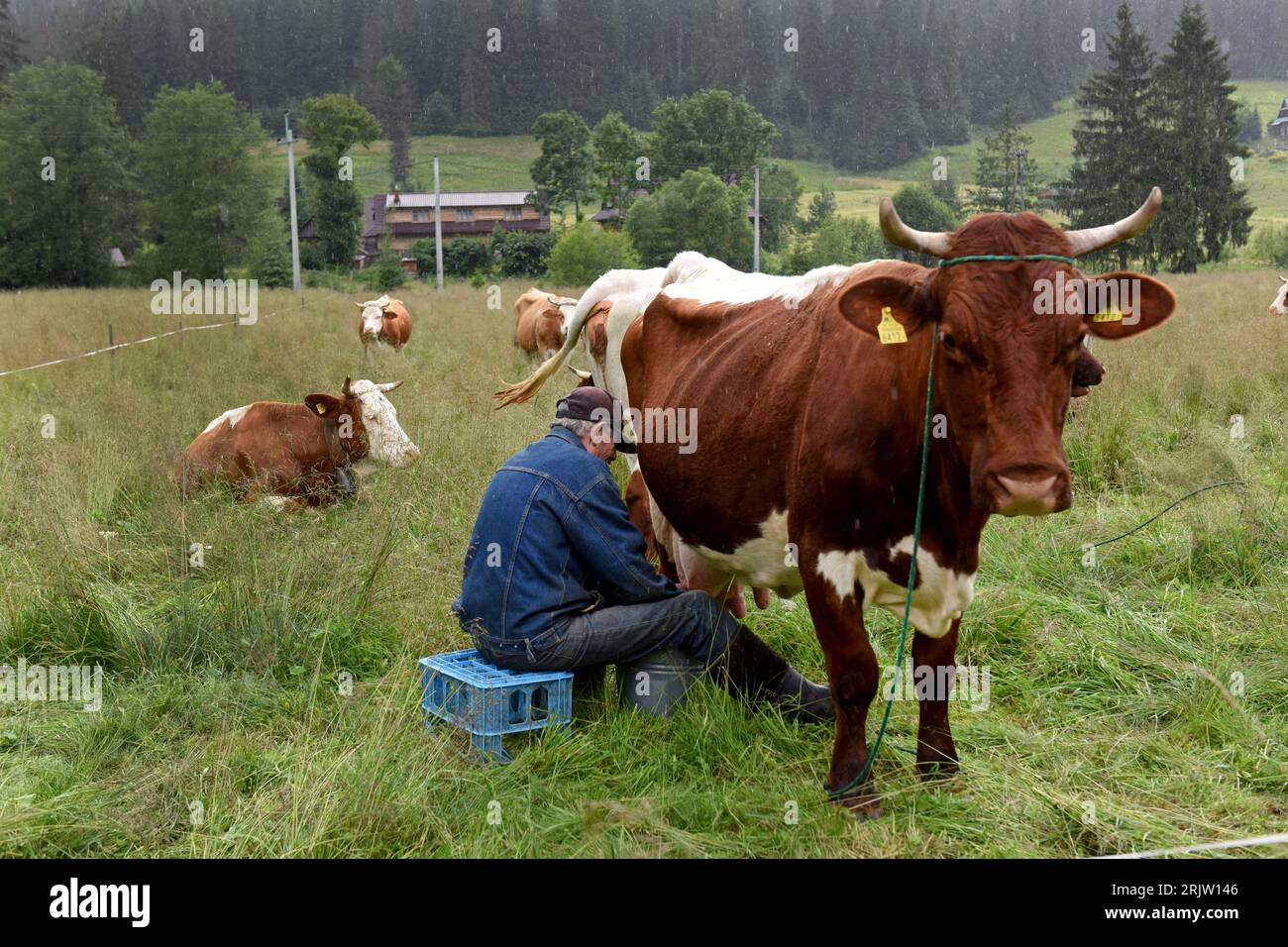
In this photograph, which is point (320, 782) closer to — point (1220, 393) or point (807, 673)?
point (807, 673)

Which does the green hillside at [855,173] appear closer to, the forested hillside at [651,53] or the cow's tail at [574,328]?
the forested hillside at [651,53]

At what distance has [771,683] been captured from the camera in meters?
4.43

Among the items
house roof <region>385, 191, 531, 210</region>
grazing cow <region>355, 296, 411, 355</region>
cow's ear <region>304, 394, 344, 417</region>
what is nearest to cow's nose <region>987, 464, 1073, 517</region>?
cow's ear <region>304, 394, 344, 417</region>

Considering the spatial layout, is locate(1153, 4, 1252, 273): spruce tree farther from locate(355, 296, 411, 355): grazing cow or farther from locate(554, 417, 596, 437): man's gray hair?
locate(554, 417, 596, 437): man's gray hair

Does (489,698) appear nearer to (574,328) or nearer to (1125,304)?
(1125,304)

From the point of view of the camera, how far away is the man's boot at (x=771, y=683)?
173 inches

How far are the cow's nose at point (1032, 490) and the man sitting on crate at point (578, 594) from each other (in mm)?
1630

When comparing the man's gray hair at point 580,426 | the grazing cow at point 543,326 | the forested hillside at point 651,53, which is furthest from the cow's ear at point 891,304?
the forested hillside at point 651,53

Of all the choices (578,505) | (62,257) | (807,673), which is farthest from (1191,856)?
(62,257)

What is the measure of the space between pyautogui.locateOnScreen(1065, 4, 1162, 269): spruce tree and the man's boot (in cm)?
2867

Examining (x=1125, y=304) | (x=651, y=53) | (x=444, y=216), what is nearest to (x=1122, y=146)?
(x=1125, y=304)

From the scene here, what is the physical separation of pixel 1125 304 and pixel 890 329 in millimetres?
684

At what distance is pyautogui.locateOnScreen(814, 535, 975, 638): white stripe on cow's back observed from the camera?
142 inches

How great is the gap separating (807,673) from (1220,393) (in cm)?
669
